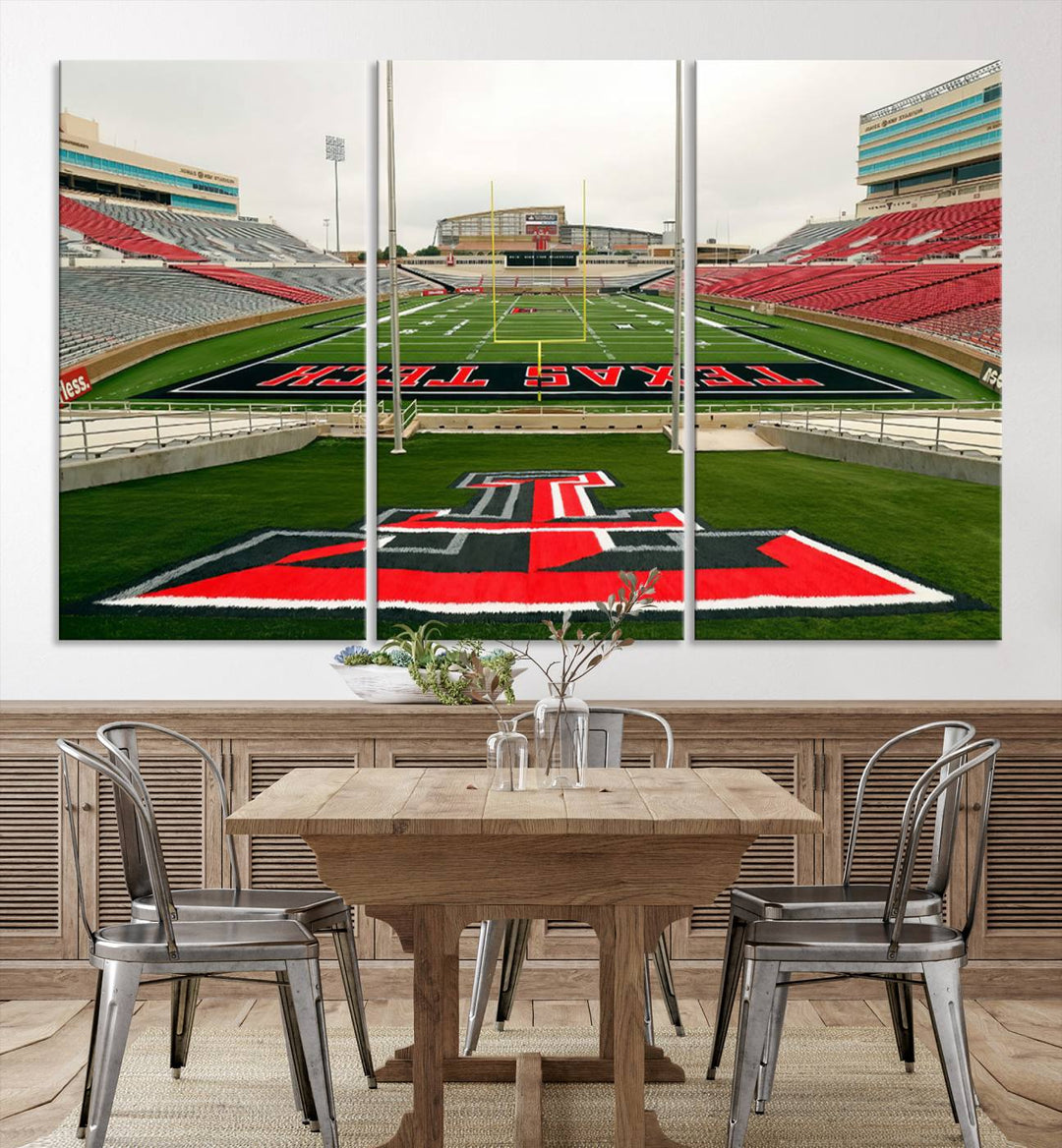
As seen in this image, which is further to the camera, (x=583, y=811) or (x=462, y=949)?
(x=462, y=949)

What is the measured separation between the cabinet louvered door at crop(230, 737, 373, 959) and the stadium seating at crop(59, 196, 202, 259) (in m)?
1.65

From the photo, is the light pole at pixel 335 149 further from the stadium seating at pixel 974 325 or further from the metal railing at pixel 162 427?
the stadium seating at pixel 974 325

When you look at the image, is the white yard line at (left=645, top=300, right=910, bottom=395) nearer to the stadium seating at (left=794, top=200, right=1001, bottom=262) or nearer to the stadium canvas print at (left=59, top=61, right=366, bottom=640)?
the stadium seating at (left=794, top=200, right=1001, bottom=262)

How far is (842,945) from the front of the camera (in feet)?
8.89

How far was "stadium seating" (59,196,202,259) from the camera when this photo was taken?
14.1 feet

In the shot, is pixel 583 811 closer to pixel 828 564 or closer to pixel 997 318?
pixel 828 564

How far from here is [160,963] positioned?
268 cm

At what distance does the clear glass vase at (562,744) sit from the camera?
2.74 m

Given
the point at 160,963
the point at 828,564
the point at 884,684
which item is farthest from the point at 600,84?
the point at 160,963

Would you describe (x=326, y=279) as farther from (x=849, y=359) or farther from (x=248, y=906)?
(x=248, y=906)

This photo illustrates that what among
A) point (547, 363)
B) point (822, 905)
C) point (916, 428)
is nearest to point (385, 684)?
point (547, 363)

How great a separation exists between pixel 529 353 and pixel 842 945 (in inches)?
91.7

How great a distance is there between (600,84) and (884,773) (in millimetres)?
2305

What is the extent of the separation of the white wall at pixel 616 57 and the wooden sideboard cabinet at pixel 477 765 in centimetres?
41
